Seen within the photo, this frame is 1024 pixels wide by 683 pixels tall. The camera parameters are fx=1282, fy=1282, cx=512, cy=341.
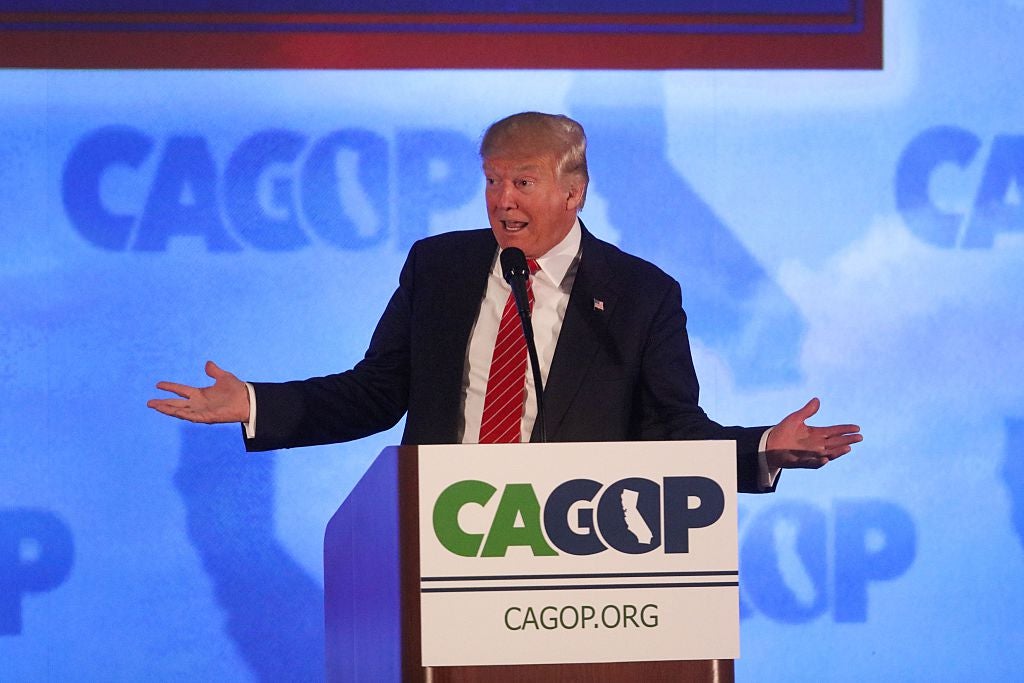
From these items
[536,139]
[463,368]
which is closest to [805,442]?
[463,368]

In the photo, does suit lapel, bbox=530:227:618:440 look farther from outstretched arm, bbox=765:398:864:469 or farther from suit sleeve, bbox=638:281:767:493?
outstretched arm, bbox=765:398:864:469

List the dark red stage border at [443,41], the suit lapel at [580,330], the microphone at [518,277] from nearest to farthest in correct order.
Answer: the microphone at [518,277] < the suit lapel at [580,330] < the dark red stage border at [443,41]

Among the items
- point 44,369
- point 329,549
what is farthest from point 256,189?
point 329,549

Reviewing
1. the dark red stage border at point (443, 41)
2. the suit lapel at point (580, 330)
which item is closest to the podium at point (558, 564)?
the suit lapel at point (580, 330)

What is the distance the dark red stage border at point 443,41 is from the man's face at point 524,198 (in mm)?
1384

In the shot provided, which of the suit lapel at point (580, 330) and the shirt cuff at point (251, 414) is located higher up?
the suit lapel at point (580, 330)

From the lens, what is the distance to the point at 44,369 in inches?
146

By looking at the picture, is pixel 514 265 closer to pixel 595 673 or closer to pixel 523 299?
pixel 523 299

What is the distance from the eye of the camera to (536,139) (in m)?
2.51

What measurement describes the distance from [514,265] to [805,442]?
1.79 ft

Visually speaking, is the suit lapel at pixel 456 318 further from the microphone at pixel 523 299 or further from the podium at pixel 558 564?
the podium at pixel 558 564

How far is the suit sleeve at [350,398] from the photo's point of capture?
2.29 meters

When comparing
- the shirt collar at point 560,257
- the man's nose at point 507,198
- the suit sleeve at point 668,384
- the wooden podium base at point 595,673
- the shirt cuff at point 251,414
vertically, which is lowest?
the wooden podium base at point 595,673

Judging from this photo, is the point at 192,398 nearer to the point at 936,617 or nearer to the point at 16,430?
the point at 16,430
